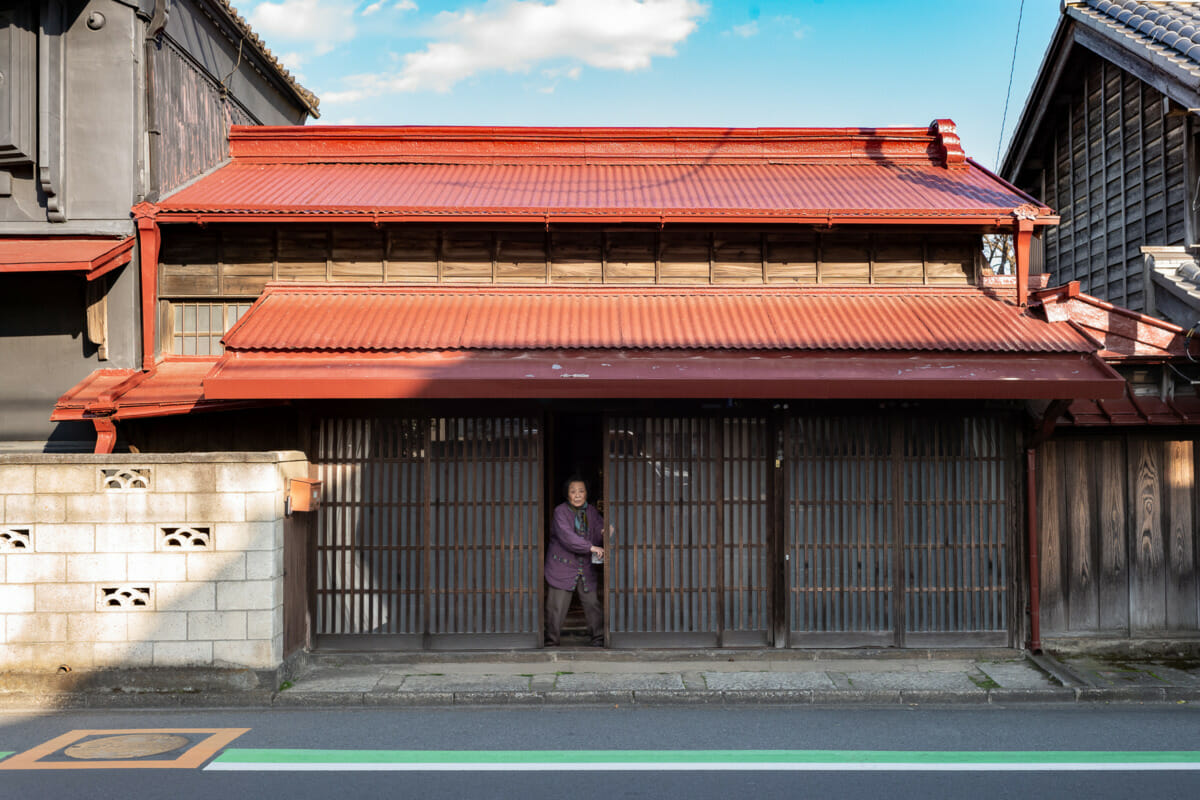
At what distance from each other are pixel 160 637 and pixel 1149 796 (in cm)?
814

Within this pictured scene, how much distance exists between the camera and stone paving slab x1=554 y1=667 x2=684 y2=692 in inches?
320

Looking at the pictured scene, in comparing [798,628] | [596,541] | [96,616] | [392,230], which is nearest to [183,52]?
[392,230]

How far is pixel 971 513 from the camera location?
31.3 ft

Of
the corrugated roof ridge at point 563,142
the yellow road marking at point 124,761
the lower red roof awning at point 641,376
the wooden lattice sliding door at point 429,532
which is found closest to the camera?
the yellow road marking at point 124,761

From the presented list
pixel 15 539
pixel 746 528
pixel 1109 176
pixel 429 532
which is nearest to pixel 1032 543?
pixel 746 528

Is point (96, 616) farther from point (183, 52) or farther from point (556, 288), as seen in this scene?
point (183, 52)

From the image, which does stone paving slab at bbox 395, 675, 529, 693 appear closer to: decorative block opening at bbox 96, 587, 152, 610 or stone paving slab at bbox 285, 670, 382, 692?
stone paving slab at bbox 285, 670, 382, 692

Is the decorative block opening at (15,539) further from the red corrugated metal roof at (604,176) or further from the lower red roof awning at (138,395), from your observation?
the red corrugated metal roof at (604,176)

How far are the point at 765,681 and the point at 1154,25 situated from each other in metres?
11.8

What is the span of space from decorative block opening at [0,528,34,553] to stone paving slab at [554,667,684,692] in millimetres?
5186

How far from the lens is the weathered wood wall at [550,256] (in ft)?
32.5

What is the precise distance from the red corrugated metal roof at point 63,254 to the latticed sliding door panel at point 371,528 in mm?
2825

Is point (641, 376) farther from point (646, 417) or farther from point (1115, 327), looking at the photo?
point (1115, 327)

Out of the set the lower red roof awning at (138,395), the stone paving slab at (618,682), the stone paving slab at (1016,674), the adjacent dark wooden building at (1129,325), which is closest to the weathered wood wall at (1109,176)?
the adjacent dark wooden building at (1129,325)
